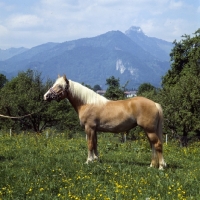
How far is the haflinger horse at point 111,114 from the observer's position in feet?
30.7

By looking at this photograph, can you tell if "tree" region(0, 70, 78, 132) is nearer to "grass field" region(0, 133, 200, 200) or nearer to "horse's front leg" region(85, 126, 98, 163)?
"grass field" region(0, 133, 200, 200)

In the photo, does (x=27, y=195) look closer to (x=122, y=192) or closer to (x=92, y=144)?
(x=122, y=192)

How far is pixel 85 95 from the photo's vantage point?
396 inches

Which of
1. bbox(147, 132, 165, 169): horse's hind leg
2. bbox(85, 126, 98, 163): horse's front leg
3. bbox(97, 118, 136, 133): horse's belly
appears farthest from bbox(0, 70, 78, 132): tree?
bbox(147, 132, 165, 169): horse's hind leg

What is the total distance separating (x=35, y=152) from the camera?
37.5 feet

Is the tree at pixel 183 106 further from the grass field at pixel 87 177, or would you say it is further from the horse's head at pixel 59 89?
the horse's head at pixel 59 89

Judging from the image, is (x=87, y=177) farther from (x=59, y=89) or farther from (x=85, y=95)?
(x=59, y=89)

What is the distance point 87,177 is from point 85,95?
3207 mm

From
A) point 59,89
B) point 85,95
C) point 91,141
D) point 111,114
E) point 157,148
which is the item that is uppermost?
point 59,89

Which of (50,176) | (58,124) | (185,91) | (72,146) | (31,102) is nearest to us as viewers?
(50,176)

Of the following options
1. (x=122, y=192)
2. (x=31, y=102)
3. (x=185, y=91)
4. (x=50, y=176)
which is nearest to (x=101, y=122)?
(x=50, y=176)

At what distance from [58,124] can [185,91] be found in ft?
77.3

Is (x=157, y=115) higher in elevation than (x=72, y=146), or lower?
higher

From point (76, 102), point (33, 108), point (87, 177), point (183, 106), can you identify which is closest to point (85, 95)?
point (76, 102)
